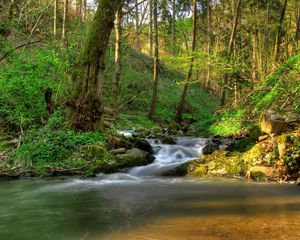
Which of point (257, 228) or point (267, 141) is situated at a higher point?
point (267, 141)

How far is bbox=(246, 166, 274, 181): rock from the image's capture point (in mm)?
9875

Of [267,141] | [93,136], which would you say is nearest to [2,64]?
[93,136]

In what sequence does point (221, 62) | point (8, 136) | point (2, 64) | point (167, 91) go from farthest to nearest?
point (167, 91) < point (221, 62) < point (2, 64) < point (8, 136)

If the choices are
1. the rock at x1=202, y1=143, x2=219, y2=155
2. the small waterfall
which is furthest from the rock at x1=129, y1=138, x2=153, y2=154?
the rock at x1=202, y1=143, x2=219, y2=155

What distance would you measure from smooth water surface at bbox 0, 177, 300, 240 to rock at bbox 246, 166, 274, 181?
53 centimetres

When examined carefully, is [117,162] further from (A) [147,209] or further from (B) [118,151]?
(A) [147,209]

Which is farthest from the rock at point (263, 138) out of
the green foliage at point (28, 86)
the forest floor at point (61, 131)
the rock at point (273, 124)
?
A: the green foliage at point (28, 86)

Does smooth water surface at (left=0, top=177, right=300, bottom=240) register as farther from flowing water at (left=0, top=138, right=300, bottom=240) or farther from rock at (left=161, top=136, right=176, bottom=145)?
rock at (left=161, top=136, right=176, bottom=145)

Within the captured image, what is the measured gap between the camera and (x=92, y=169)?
11.2m

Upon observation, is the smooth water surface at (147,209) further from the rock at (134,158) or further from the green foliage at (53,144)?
the rock at (134,158)

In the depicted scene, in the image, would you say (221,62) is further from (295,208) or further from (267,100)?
(295,208)

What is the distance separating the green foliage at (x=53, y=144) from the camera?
36.4 feet

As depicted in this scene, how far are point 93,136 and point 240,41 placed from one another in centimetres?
2643

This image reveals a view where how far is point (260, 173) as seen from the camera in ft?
32.7
